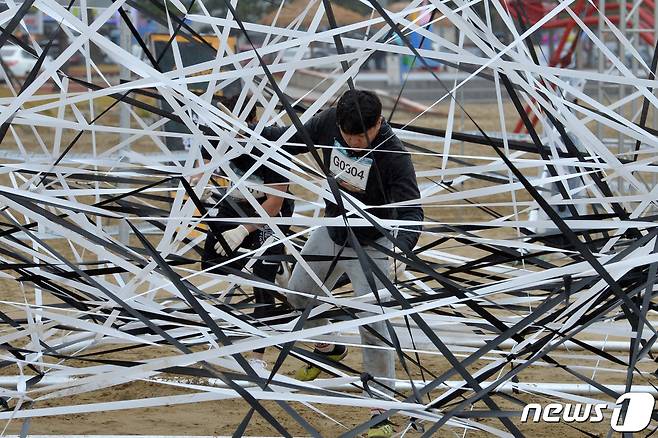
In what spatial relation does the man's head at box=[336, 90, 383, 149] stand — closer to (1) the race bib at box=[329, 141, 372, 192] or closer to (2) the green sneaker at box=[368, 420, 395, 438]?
(1) the race bib at box=[329, 141, 372, 192]

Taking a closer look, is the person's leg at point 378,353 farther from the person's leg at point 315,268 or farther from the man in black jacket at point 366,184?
the person's leg at point 315,268

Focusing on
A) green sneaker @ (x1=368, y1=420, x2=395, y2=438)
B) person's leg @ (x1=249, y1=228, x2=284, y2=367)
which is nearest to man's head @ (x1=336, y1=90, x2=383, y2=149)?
person's leg @ (x1=249, y1=228, x2=284, y2=367)

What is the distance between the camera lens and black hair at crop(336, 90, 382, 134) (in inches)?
186

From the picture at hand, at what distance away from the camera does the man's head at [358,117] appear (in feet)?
15.5

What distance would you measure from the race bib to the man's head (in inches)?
2.8

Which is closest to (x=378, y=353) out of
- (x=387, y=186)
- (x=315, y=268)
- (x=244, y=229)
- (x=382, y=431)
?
(x=382, y=431)

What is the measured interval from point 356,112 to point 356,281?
2.66ft

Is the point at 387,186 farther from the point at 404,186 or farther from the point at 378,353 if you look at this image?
the point at 378,353

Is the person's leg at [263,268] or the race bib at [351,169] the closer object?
the race bib at [351,169]

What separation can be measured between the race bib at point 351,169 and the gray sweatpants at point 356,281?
0.27 meters

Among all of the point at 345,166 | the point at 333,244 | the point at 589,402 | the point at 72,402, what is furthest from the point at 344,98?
the point at 72,402

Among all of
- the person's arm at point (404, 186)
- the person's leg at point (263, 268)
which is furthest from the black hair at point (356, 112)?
the person's leg at point (263, 268)

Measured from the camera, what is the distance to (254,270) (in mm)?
5852

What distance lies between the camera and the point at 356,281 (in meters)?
5.07
